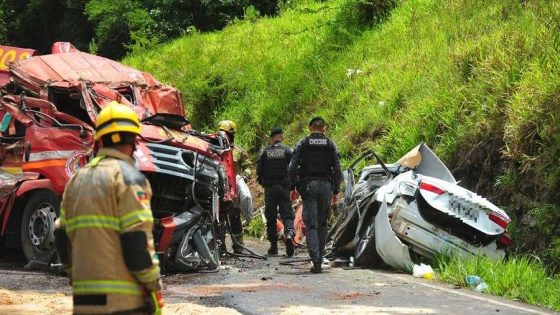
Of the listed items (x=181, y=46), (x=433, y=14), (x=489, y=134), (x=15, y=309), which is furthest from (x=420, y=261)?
(x=181, y=46)

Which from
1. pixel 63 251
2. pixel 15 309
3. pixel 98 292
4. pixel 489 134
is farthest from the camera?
pixel 489 134

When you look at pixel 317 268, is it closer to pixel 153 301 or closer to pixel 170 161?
pixel 170 161

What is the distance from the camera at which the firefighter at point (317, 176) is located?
34.9 ft

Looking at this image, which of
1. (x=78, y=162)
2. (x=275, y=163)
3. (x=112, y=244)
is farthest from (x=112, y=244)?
(x=275, y=163)

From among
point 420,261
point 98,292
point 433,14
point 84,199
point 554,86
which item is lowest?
point 420,261

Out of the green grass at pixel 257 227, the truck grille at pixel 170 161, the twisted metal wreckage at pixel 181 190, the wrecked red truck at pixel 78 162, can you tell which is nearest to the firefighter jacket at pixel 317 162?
the twisted metal wreckage at pixel 181 190

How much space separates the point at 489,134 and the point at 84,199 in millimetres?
8534

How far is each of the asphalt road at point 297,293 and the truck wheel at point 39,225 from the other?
11.1 inches

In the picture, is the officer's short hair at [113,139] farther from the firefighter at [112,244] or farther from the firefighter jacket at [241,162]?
the firefighter jacket at [241,162]

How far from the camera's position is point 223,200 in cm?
1107

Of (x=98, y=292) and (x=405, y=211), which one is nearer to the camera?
(x=98, y=292)

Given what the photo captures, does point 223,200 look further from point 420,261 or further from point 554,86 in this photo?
point 554,86

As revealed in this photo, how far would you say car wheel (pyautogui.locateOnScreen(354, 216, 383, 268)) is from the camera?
1064 cm

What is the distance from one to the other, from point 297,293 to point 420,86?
298 inches
